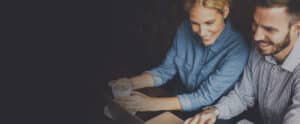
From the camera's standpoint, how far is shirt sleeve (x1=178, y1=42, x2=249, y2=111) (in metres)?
1.90

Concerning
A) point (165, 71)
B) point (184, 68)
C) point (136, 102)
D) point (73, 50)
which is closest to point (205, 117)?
point (136, 102)

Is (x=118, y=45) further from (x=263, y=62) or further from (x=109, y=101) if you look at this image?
(x=263, y=62)

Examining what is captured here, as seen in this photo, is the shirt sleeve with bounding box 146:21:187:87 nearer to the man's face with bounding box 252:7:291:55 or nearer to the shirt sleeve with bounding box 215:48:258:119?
the shirt sleeve with bounding box 215:48:258:119

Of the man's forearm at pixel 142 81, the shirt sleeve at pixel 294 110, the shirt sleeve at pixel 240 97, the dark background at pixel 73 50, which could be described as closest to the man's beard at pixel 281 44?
the shirt sleeve at pixel 294 110

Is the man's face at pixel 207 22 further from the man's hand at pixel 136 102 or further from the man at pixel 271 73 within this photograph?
the man's hand at pixel 136 102

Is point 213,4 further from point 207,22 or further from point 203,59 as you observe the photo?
point 203,59

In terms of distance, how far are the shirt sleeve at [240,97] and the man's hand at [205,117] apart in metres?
0.05

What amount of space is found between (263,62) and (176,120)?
43 centimetres

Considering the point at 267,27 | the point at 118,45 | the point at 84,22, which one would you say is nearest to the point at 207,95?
the point at 267,27

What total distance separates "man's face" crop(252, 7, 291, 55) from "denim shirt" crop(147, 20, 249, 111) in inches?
11.7

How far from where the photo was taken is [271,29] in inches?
60.9

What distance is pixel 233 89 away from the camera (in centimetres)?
195

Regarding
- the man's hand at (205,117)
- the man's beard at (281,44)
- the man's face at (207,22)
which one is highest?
the man's face at (207,22)

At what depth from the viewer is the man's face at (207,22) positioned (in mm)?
1794
